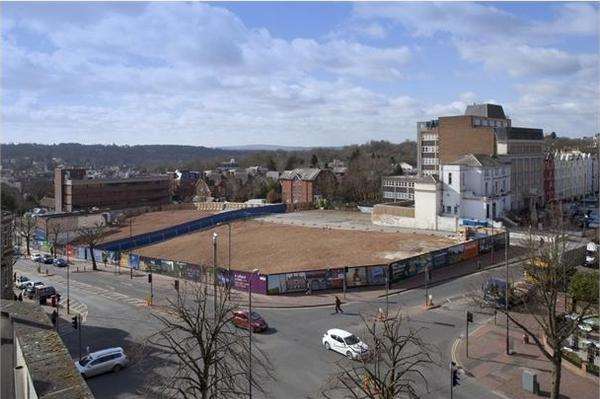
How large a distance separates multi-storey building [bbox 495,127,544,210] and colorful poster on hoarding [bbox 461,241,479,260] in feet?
A: 102

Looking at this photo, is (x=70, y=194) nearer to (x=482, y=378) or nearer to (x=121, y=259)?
(x=121, y=259)

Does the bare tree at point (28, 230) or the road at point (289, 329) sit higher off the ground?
the bare tree at point (28, 230)

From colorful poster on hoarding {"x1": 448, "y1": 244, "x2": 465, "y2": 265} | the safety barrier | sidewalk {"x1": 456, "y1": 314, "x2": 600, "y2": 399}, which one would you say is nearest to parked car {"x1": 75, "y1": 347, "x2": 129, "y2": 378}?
sidewalk {"x1": 456, "y1": 314, "x2": 600, "y2": 399}

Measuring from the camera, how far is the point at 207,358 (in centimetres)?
1636

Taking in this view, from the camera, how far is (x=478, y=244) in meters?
52.5

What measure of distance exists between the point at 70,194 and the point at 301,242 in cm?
6227

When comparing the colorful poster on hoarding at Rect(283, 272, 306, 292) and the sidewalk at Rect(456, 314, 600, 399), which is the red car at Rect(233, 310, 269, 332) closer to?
the colorful poster on hoarding at Rect(283, 272, 306, 292)

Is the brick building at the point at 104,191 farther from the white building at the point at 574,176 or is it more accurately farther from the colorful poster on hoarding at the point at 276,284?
the white building at the point at 574,176

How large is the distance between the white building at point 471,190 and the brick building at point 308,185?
43089 millimetres

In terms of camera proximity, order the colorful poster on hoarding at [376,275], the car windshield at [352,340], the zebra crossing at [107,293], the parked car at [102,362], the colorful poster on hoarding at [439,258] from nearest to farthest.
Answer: the parked car at [102,362] → the car windshield at [352,340] → the zebra crossing at [107,293] → the colorful poster on hoarding at [376,275] → the colorful poster on hoarding at [439,258]

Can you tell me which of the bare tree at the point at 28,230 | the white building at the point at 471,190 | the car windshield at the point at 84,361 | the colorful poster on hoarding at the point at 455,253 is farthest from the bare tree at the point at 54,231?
the white building at the point at 471,190

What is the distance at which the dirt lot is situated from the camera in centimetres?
5388

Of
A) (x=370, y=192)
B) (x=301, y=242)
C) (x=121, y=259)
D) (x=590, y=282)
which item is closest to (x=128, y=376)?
(x=590, y=282)

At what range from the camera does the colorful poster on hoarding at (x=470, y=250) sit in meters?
50.8
